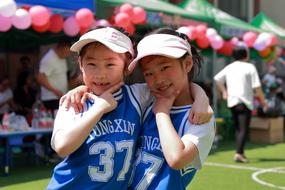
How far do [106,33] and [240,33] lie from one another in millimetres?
9178

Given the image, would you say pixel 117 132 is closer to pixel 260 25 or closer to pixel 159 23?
pixel 159 23

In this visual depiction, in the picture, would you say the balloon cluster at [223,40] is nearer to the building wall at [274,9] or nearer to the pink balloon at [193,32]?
the pink balloon at [193,32]

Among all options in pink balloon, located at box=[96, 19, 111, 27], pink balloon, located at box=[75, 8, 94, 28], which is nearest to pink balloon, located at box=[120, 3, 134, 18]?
pink balloon, located at box=[96, 19, 111, 27]

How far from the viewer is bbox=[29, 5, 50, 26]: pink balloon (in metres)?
6.27

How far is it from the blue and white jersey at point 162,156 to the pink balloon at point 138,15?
601cm

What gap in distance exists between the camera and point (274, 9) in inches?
738

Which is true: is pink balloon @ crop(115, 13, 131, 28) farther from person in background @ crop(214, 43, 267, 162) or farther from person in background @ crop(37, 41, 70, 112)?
person in background @ crop(214, 43, 267, 162)

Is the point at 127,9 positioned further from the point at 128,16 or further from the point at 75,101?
the point at 75,101

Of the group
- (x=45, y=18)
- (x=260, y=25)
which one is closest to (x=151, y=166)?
(x=45, y=18)

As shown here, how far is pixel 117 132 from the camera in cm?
171

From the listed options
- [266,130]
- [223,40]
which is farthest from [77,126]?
[223,40]

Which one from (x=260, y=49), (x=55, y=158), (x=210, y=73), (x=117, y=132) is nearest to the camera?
(x=117, y=132)

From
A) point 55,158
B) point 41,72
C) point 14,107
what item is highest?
point 41,72

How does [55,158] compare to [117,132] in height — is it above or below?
below
